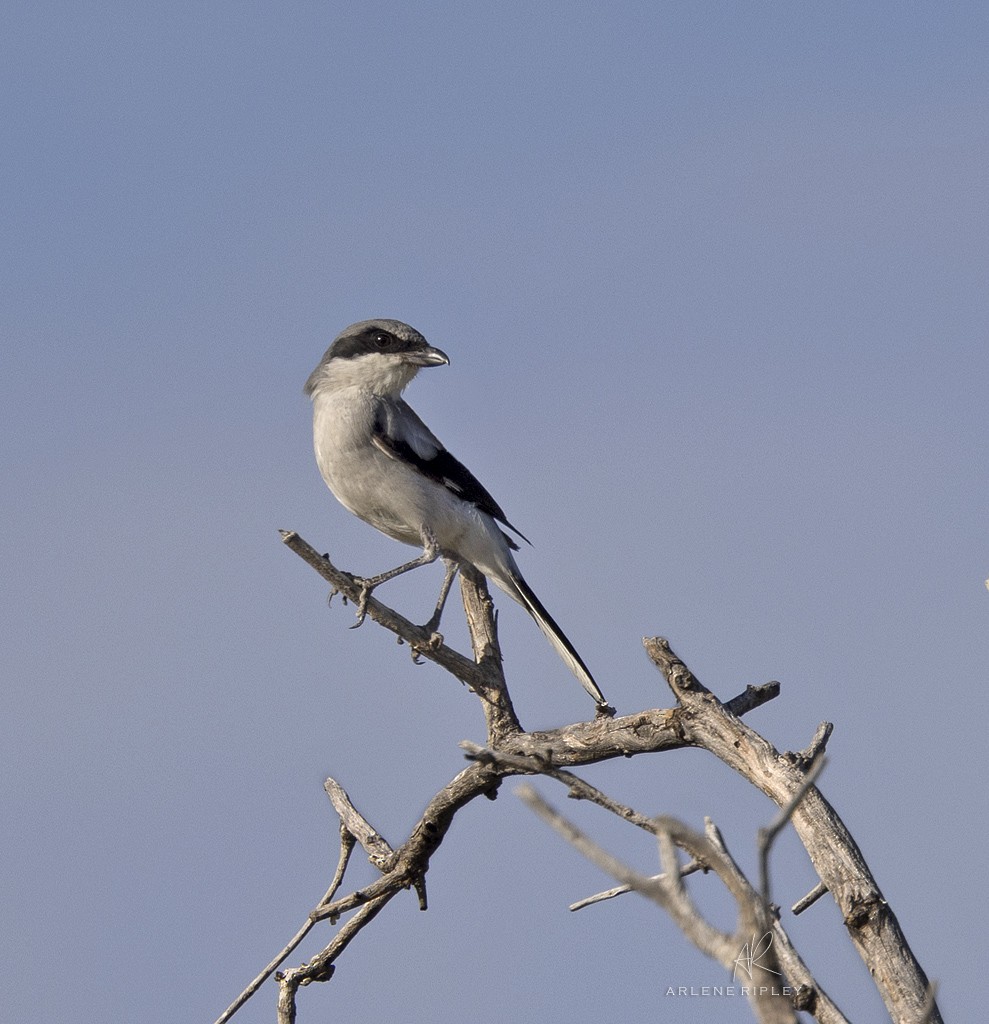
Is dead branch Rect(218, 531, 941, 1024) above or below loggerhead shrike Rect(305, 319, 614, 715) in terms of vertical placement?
below

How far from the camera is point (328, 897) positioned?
7.34 meters

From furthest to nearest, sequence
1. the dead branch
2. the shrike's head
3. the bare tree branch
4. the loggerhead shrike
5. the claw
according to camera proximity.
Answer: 1. the shrike's head
2. the loggerhead shrike
3. the claw
4. the bare tree branch
5. the dead branch

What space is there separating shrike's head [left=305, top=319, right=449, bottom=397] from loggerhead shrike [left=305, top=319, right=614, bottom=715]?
28 mm

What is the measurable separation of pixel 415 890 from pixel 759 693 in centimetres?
224

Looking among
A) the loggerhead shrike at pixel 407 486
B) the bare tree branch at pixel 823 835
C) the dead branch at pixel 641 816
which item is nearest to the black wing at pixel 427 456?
the loggerhead shrike at pixel 407 486

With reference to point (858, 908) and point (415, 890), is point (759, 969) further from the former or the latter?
point (415, 890)

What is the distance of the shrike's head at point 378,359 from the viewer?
9.85 metres

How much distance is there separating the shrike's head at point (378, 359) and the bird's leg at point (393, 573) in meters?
1.16

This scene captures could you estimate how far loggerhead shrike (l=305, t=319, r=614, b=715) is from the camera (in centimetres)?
924

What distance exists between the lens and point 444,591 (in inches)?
339

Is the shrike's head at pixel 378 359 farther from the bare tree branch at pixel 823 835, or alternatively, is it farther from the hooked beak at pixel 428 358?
the bare tree branch at pixel 823 835

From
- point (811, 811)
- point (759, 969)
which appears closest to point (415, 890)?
point (811, 811)

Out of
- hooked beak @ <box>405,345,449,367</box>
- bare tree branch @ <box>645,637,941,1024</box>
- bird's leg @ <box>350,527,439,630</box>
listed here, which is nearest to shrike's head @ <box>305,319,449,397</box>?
hooked beak @ <box>405,345,449,367</box>
